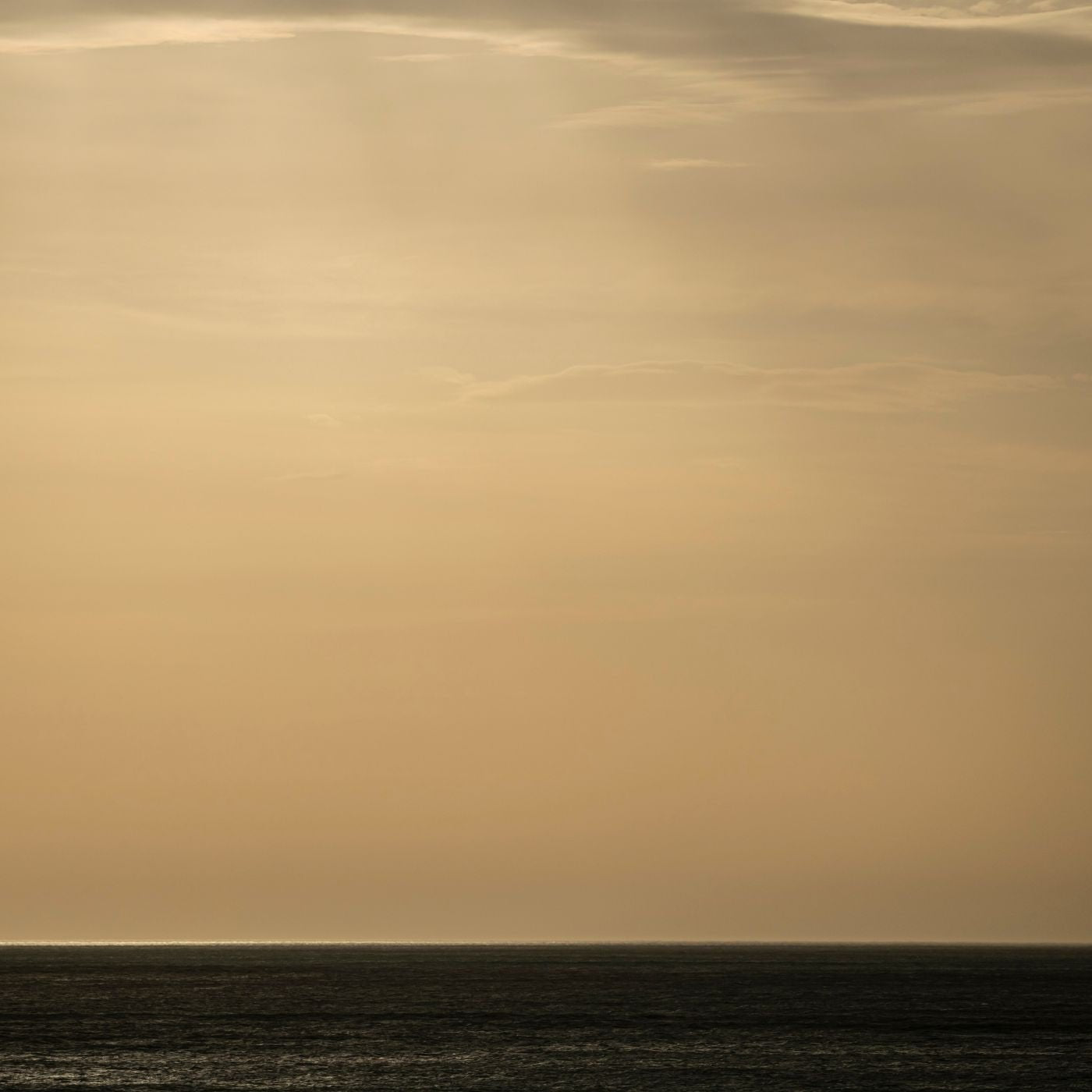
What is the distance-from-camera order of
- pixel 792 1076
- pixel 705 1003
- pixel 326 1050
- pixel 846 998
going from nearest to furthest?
pixel 792 1076
pixel 326 1050
pixel 705 1003
pixel 846 998

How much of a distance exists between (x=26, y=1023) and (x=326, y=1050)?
38914 millimetres

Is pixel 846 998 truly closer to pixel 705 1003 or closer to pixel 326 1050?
pixel 705 1003

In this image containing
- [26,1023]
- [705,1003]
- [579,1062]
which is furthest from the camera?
[705,1003]

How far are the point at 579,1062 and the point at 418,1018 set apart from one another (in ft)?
146

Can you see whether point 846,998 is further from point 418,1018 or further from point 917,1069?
point 917,1069

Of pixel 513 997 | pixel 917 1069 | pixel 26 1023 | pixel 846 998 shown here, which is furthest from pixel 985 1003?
pixel 26 1023

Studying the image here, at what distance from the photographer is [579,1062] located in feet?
368

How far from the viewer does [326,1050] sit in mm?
120062

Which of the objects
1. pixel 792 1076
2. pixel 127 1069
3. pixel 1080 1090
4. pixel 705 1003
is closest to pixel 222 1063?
pixel 127 1069

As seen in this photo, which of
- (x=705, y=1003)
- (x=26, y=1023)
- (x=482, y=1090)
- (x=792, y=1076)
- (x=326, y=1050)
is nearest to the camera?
(x=482, y=1090)

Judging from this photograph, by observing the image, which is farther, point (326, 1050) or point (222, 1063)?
point (326, 1050)

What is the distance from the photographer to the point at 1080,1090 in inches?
3863

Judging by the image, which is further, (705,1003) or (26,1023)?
(705,1003)

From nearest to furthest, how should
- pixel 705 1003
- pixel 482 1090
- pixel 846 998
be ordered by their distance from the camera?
pixel 482 1090 < pixel 705 1003 < pixel 846 998
